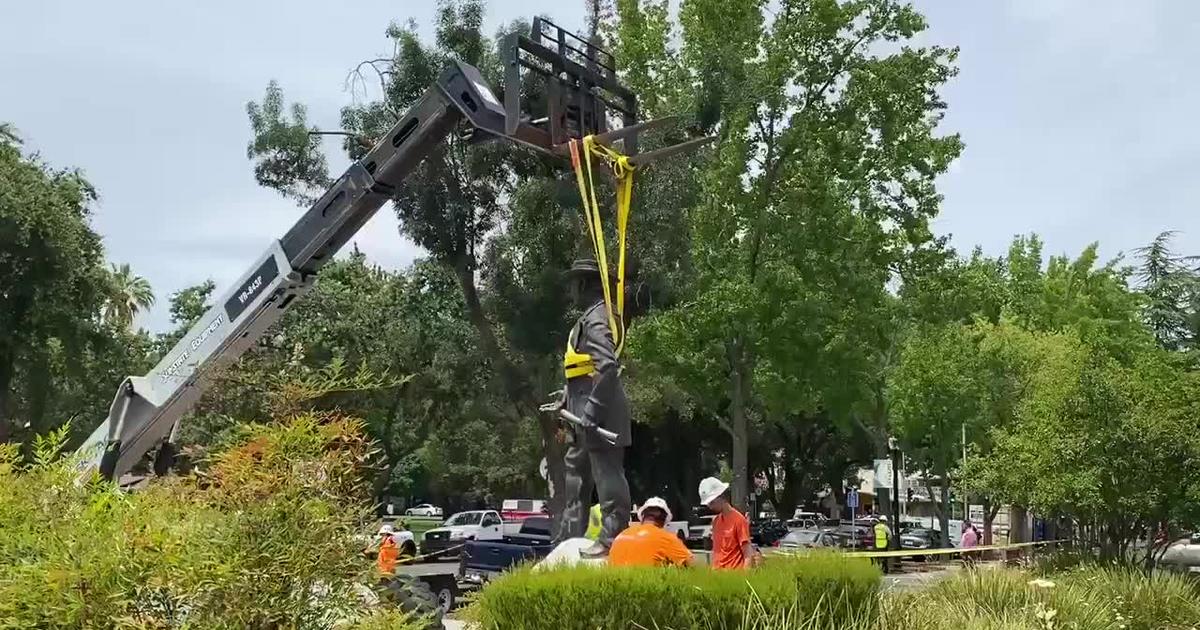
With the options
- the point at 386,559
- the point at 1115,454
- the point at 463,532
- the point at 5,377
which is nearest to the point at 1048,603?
the point at 386,559

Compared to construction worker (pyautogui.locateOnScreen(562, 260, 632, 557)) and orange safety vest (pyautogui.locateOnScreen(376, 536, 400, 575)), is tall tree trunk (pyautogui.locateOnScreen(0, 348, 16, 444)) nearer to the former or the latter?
construction worker (pyautogui.locateOnScreen(562, 260, 632, 557))

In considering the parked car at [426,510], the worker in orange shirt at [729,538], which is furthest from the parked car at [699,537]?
the parked car at [426,510]

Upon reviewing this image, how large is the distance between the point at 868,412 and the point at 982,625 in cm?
2976

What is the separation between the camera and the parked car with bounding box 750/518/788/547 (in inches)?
1473

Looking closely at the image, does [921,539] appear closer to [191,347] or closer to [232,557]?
[191,347]

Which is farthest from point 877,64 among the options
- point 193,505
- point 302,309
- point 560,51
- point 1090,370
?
point 193,505

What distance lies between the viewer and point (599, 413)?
9.44m

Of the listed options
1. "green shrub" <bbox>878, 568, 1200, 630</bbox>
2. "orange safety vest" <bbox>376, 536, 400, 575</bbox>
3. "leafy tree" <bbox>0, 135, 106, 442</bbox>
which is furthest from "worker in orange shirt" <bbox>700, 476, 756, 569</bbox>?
"leafy tree" <bbox>0, 135, 106, 442</bbox>

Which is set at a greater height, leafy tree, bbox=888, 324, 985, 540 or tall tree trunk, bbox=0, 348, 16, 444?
leafy tree, bbox=888, 324, 985, 540

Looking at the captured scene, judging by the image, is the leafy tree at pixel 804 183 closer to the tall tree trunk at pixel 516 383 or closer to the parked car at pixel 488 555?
the tall tree trunk at pixel 516 383

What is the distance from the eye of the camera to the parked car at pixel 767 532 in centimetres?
3741

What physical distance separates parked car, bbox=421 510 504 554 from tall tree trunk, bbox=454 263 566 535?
173cm

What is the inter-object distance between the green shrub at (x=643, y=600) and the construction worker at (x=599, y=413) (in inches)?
112

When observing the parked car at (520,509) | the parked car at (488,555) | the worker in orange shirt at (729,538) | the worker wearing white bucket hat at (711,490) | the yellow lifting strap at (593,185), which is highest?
the yellow lifting strap at (593,185)
